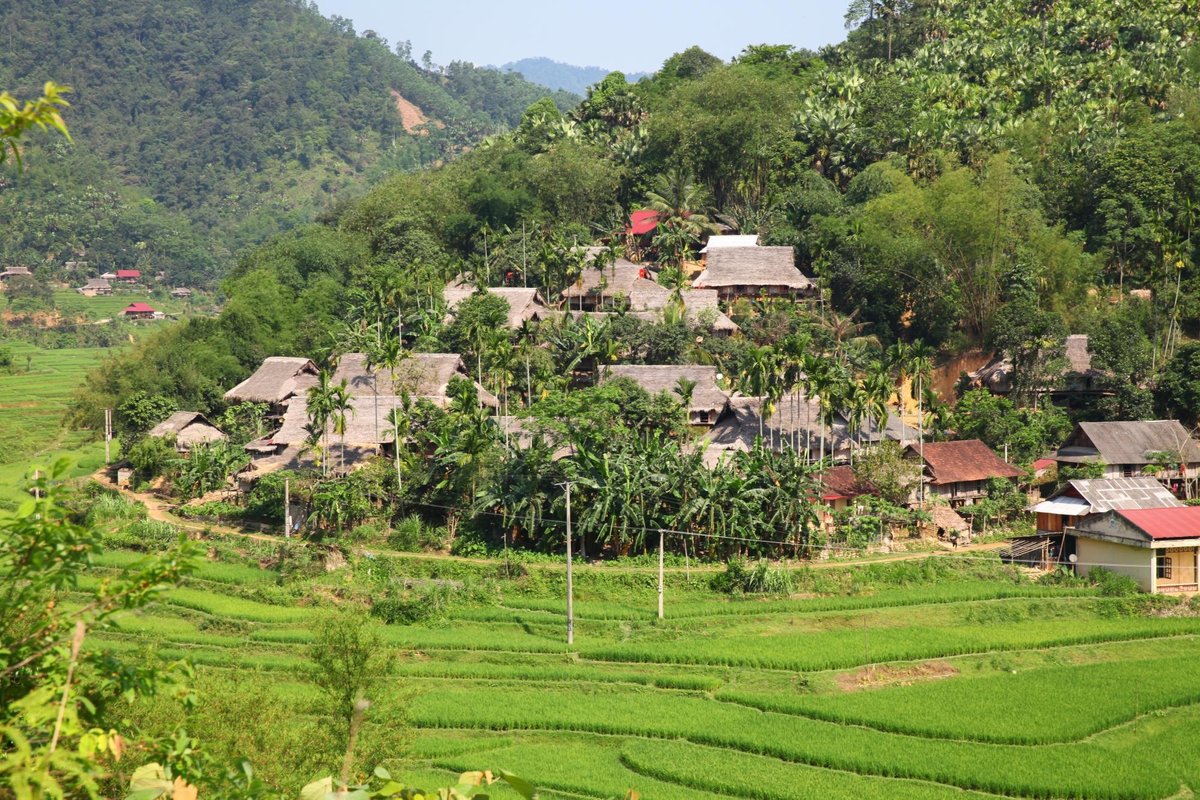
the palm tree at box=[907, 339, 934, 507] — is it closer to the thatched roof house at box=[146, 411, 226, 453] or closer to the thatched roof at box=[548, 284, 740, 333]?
the thatched roof at box=[548, 284, 740, 333]

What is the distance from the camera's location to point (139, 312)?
93250 mm

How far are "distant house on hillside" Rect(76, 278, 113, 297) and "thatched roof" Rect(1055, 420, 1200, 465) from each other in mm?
79712

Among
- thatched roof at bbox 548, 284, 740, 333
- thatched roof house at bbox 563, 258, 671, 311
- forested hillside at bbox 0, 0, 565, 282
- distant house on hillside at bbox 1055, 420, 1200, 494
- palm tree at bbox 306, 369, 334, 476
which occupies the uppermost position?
forested hillside at bbox 0, 0, 565, 282

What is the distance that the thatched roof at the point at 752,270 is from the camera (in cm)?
5350

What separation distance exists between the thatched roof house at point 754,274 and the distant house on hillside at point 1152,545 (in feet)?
68.3

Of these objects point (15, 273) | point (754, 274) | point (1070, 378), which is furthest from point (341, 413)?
point (15, 273)

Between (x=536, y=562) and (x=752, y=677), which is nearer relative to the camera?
(x=752, y=677)

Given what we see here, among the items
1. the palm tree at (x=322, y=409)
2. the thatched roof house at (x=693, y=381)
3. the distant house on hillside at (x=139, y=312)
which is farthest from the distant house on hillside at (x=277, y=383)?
the distant house on hillside at (x=139, y=312)

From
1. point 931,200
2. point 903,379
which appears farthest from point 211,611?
point 931,200

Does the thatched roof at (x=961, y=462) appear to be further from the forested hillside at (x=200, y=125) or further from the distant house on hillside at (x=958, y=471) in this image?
the forested hillside at (x=200, y=125)

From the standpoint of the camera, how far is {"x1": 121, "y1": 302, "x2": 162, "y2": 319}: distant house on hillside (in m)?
92.8

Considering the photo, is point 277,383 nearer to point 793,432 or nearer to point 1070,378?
point 793,432

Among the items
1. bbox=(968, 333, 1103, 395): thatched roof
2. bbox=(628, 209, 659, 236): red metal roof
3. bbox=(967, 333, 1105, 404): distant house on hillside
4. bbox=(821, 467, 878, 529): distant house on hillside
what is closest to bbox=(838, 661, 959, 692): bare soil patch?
bbox=(821, 467, 878, 529): distant house on hillside

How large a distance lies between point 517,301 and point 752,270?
9.85m
